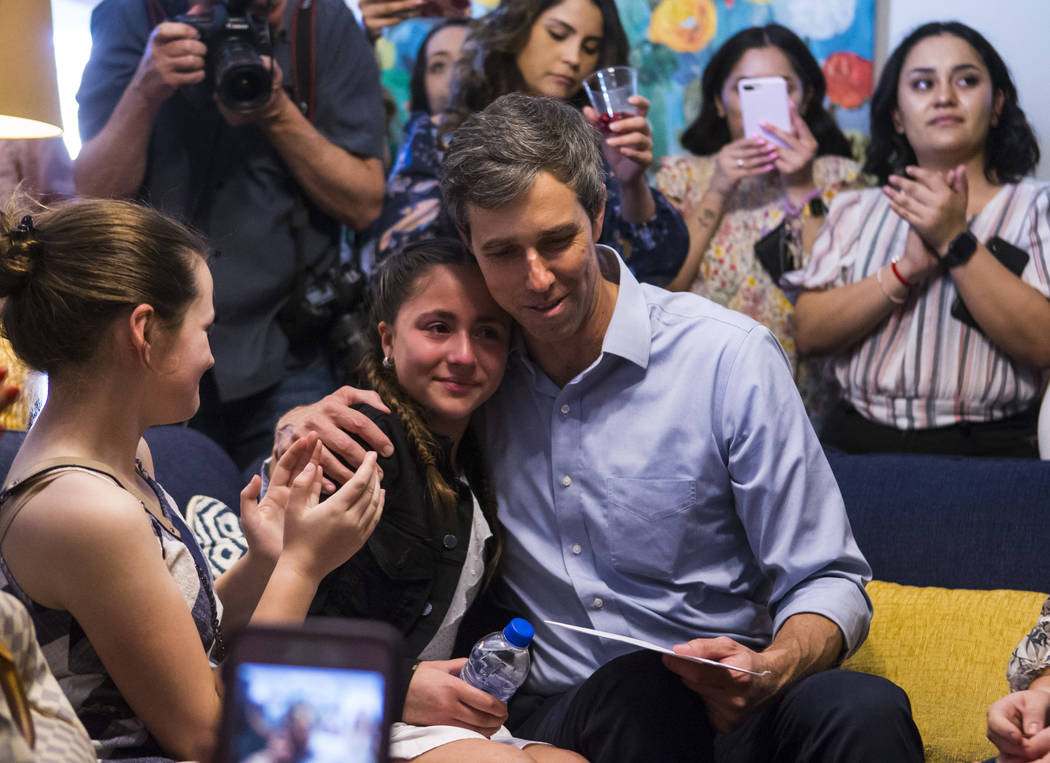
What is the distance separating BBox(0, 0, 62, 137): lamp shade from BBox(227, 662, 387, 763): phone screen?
1.13 meters

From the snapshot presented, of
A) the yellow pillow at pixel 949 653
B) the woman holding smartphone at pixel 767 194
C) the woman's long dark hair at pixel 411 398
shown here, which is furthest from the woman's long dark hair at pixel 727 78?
the woman's long dark hair at pixel 411 398

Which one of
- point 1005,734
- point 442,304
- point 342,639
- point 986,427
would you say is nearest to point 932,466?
point 986,427

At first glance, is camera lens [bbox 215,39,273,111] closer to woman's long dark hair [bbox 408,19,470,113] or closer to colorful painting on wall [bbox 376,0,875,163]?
woman's long dark hair [bbox 408,19,470,113]

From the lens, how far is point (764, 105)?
2719 millimetres

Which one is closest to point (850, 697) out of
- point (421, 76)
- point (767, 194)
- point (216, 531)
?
point (216, 531)

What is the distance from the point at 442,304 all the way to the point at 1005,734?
91cm

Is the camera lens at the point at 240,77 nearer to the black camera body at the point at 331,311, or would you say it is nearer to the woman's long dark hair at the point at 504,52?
the black camera body at the point at 331,311

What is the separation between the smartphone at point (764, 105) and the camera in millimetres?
2697

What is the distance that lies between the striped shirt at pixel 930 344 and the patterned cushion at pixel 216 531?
142 cm

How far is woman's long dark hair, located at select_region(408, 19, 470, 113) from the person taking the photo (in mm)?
3006

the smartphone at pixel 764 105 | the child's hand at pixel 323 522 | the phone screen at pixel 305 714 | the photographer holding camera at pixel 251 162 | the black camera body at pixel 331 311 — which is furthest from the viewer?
the smartphone at pixel 764 105

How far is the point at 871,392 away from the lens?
2.54 m

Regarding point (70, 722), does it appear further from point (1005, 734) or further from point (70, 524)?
point (1005, 734)

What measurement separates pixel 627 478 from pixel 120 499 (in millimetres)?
732
